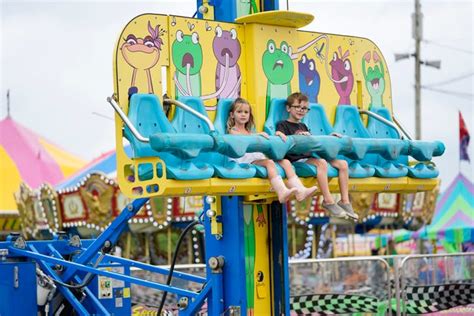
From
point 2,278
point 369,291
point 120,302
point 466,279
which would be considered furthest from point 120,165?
point 466,279

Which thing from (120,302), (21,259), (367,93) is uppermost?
(367,93)

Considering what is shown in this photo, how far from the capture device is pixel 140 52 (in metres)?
6.30

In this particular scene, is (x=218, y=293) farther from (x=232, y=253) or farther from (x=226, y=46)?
(x=226, y=46)

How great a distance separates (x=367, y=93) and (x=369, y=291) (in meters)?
3.42

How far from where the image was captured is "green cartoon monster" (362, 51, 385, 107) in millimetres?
7734

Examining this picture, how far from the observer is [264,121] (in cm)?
682

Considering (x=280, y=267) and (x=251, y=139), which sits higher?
(x=251, y=139)

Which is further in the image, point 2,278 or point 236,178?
point 2,278

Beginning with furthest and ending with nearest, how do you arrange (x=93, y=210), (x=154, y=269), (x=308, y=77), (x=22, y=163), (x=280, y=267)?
(x=22, y=163)
(x=93, y=210)
(x=154, y=269)
(x=308, y=77)
(x=280, y=267)

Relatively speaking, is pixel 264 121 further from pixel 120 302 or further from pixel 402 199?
pixel 402 199

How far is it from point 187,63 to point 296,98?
82 centimetres

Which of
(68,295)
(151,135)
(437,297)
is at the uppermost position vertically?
(151,135)

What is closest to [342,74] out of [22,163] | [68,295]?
[68,295]

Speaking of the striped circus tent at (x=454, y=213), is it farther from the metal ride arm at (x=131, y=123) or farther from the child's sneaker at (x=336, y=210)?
the metal ride arm at (x=131, y=123)
